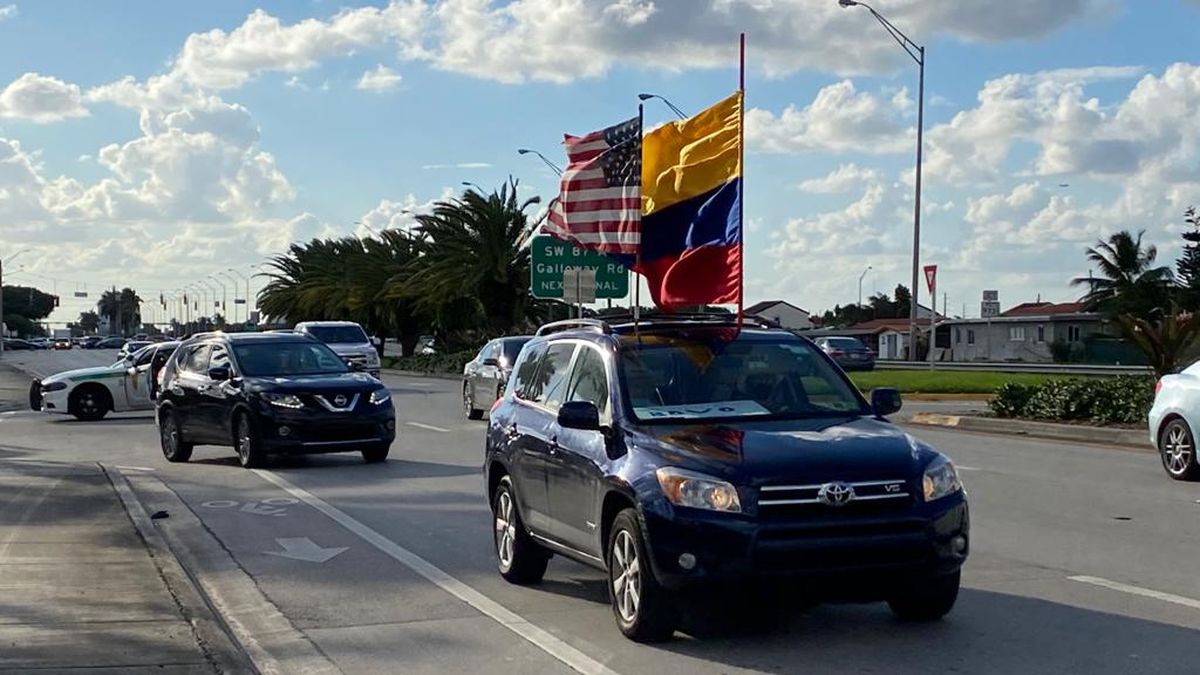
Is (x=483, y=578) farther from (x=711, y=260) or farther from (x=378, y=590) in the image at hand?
(x=711, y=260)

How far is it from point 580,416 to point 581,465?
16.3 inches

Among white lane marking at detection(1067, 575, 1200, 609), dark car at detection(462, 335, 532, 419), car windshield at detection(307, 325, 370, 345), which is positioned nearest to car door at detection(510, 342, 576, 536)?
white lane marking at detection(1067, 575, 1200, 609)

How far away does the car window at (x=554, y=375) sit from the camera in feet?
30.6

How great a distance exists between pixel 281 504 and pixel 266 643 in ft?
21.2

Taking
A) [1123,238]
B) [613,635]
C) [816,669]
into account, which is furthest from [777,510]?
[1123,238]

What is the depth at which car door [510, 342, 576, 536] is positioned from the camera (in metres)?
9.14

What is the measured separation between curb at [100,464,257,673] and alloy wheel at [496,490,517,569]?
196 centimetres

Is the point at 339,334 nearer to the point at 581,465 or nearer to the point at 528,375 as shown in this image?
the point at 528,375

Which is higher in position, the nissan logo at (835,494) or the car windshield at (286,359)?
the car windshield at (286,359)

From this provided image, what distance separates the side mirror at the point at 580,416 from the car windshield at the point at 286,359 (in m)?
11.0

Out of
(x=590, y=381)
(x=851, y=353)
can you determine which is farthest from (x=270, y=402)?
(x=851, y=353)

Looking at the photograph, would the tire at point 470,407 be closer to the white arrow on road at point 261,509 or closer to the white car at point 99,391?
the white car at point 99,391

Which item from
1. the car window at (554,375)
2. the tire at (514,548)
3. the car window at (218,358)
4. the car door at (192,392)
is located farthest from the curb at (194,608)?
the car door at (192,392)

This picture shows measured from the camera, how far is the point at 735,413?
27.0ft
